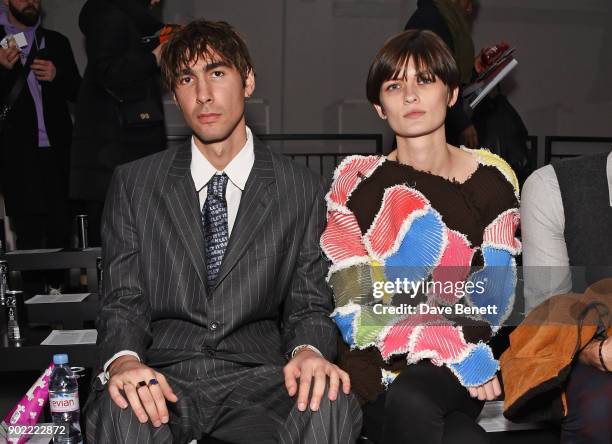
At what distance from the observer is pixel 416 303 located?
6.34ft

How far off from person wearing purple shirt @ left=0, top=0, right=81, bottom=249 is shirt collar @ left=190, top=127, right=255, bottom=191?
2.58m

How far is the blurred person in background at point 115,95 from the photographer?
3.46m

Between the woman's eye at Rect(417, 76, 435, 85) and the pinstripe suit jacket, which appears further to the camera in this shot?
the woman's eye at Rect(417, 76, 435, 85)

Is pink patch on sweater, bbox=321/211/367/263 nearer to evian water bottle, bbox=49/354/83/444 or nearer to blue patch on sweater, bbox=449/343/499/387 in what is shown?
blue patch on sweater, bbox=449/343/499/387

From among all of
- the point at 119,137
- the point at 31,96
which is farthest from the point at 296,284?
the point at 31,96

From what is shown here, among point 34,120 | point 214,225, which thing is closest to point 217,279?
point 214,225

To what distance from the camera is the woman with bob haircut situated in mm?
1816

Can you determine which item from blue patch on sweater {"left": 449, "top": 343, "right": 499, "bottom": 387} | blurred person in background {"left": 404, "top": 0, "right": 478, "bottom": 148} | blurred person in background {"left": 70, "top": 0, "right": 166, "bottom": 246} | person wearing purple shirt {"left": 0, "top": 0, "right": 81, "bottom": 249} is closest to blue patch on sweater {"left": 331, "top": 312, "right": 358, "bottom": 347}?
blue patch on sweater {"left": 449, "top": 343, "right": 499, "bottom": 387}

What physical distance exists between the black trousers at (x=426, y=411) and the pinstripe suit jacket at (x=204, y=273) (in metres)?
0.21

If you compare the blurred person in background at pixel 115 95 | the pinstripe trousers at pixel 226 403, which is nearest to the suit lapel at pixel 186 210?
the pinstripe trousers at pixel 226 403

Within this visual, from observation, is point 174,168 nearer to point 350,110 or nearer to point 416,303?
point 416,303

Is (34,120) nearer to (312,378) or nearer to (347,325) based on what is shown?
(347,325)

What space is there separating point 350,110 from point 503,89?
1.48 metres

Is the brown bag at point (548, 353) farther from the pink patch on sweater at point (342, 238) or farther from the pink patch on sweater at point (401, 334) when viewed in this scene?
the pink patch on sweater at point (342, 238)
